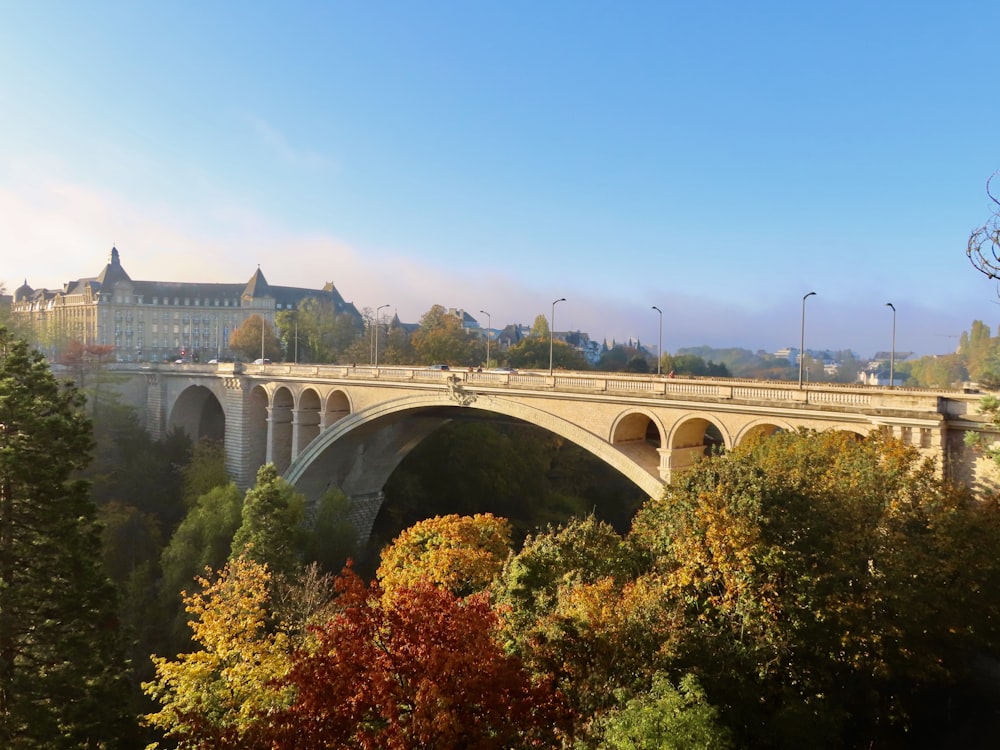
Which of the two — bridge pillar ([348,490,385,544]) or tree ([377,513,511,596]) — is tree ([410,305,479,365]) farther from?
tree ([377,513,511,596])

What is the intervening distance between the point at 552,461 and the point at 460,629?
4377 cm

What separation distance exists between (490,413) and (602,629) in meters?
26.6

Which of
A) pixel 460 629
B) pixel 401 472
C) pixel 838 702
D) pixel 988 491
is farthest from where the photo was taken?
pixel 401 472

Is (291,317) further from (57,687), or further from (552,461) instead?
(57,687)

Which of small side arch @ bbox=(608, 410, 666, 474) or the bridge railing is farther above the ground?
the bridge railing

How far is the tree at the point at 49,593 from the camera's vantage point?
Result: 49.4 ft

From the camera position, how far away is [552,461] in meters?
54.0

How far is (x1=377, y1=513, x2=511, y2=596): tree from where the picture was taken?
20.7 metres

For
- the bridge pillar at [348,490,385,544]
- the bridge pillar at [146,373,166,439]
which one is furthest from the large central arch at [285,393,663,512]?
the bridge pillar at [146,373,166,439]

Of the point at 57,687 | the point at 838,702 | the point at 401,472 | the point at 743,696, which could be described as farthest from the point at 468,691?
the point at 401,472

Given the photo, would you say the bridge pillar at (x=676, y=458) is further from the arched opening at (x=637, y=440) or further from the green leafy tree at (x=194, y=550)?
the green leafy tree at (x=194, y=550)

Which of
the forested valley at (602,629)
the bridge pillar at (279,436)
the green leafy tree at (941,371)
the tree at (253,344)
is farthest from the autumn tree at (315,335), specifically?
the green leafy tree at (941,371)

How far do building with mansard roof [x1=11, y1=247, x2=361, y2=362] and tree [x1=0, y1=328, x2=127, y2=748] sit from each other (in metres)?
92.7

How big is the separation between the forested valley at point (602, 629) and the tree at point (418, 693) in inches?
1.3
